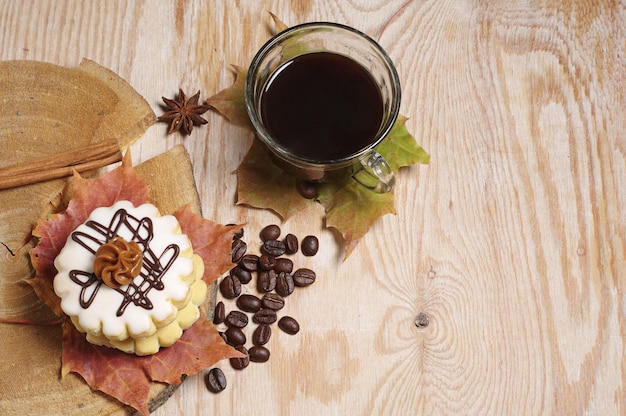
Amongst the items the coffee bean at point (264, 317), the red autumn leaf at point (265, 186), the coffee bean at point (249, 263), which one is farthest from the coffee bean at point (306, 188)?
the coffee bean at point (264, 317)

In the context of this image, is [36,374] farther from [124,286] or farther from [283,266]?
[283,266]

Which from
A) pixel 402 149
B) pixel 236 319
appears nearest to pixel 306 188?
pixel 402 149

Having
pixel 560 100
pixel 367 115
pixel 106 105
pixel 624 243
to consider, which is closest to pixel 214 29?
pixel 106 105

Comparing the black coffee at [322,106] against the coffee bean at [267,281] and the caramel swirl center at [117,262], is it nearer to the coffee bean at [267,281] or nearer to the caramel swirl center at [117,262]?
the coffee bean at [267,281]

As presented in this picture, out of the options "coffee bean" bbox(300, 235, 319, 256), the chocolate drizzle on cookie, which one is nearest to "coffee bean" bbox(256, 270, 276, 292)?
"coffee bean" bbox(300, 235, 319, 256)

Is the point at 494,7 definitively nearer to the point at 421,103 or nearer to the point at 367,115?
the point at 421,103

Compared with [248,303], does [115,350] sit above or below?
below

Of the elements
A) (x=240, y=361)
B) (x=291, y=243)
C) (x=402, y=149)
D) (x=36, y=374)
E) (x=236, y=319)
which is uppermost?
(x=402, y=149)
